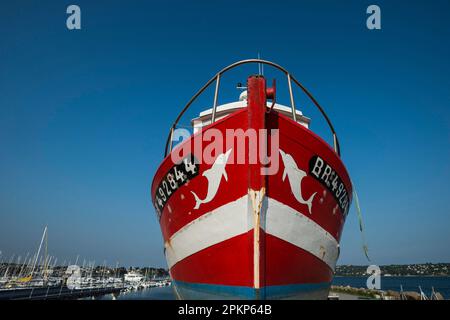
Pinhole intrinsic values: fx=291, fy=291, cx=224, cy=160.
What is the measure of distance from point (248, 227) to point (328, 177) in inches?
83.8

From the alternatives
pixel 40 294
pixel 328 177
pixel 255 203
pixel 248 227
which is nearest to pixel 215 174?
pixel 255 203

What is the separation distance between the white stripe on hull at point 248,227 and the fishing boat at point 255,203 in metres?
0.02

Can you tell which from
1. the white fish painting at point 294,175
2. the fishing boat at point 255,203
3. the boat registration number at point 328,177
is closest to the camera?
the fishing boat at point 255,203

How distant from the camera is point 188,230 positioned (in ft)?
19.5

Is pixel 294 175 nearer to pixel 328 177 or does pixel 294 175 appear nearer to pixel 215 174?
pixel 328 177

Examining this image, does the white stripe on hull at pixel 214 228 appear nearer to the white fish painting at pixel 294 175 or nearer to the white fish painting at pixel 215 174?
the white fish painting at pixel 215 174

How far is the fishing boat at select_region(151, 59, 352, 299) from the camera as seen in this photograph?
5.14m

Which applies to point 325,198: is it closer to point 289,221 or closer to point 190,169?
point 289,221

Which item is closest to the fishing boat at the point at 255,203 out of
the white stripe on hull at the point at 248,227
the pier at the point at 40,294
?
the white stripe on hull at the point at 248,227

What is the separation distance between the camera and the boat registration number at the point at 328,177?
577cm

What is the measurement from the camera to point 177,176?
6.13 m

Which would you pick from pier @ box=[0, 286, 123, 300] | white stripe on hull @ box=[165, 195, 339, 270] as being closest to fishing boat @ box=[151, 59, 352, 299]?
white stripe on hull @ box=[165, 195, 339, 270]
